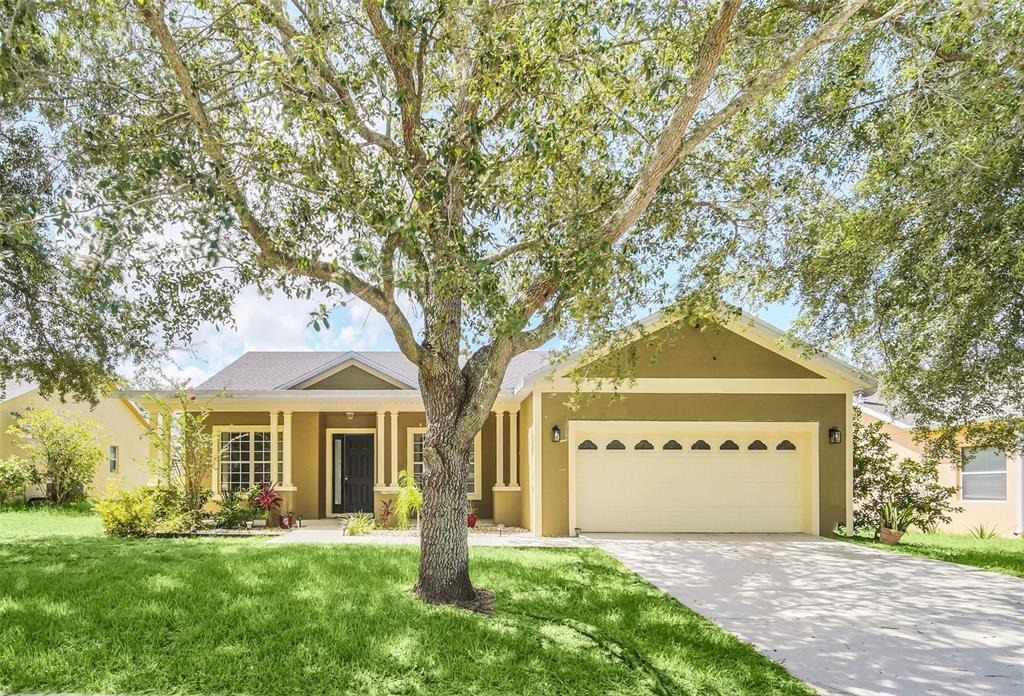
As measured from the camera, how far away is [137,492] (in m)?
12.0

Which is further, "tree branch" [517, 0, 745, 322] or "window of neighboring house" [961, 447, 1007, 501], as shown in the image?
"window of neighboring house" [961, 447, 1007, 501]

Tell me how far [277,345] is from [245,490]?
565 centimetres

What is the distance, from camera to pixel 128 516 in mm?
11562

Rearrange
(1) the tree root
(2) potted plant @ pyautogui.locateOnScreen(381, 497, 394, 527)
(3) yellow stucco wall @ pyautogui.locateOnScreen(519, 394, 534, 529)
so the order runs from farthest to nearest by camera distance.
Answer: (2) potted plant @ pyautogui.locateOnScreen(381, 497, 394, 527) < (3) yellow stucco wall @ pyautogui.locateOnScreen(519, 394, 534, 529) < (1) the tree root

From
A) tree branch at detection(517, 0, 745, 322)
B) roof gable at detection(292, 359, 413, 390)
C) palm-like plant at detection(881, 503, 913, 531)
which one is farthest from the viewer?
roof gable at detection(292, 359, 413, 390)

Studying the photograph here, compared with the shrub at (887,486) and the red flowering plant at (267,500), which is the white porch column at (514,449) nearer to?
the red flowering plant at (267,500)

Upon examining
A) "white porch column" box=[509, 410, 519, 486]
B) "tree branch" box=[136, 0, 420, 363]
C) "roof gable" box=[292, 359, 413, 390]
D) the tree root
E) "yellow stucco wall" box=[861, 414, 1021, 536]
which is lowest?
"yellow stucco wall" box=[861, 414, 1021, 536]

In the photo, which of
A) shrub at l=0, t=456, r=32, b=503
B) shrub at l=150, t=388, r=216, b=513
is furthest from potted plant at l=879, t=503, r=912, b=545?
shrub at l=0, t=456, r=32, b=503

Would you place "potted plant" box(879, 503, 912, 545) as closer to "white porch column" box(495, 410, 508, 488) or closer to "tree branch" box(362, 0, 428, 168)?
"white porch column" box(495, 410, 508, 488)

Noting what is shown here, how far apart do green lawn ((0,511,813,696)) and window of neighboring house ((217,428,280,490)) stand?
6.39 meters

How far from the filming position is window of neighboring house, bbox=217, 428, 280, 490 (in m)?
14.8

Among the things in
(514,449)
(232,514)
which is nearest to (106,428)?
(232,514)

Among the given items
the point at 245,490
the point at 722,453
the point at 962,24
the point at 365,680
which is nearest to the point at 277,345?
the point at 245,490

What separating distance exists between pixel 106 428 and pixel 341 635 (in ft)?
70.6
